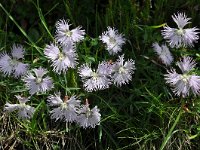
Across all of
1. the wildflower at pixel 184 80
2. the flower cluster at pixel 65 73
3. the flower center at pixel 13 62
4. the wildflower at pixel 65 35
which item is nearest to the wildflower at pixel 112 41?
the flower cluster at pixel 65 73

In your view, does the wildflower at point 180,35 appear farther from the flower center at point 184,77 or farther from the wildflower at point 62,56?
the wildflower at point 62,56

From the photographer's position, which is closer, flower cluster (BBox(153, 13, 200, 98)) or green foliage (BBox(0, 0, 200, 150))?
flower cluster (BBox(153, 13, 200, 98))

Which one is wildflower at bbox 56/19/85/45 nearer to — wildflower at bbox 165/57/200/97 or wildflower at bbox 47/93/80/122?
wildflower at bbox 47/93/80/122

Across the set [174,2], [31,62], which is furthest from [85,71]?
[174,2]

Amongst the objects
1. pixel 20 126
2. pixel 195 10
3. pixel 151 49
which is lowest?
pixel 20 126

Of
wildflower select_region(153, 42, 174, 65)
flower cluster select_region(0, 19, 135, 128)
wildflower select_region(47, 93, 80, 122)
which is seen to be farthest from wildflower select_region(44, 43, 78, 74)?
wildflower select_region(153, 42, 174, 65)

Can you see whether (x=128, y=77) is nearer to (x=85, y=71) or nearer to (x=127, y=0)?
(x=85, y=71)

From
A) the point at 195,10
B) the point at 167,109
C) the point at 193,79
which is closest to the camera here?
the point at 193,79
